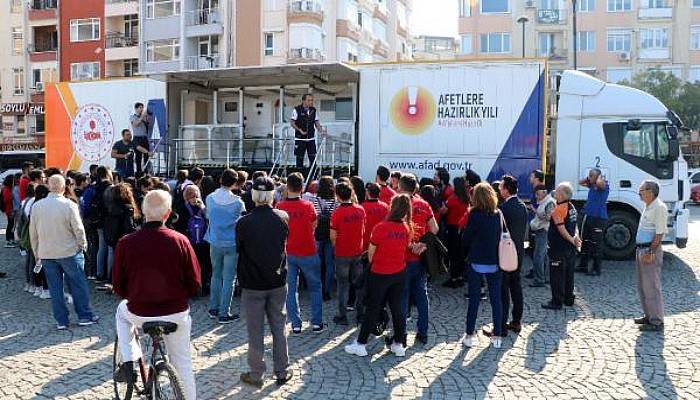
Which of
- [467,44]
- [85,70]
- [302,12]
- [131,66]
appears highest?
[467,44]

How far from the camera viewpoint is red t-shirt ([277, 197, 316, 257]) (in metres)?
7.04

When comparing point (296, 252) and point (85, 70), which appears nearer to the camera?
point (296, 252)

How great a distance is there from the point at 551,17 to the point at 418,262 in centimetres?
5054

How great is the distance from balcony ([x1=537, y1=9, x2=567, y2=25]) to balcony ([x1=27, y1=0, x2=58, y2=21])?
39696 millimetres

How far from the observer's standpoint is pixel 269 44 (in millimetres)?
43625

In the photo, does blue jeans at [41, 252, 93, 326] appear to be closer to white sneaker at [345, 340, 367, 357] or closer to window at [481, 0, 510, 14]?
white sneaker at [345, 340, 367, 357]

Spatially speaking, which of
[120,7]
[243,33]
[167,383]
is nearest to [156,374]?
[167,383]

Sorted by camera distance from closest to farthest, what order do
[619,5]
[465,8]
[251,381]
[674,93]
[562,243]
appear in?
1. [251,381]
2. [562,243]
3. [674,93]
4. [619,5]
5. [465,8]

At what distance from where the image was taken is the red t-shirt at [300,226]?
704 cm

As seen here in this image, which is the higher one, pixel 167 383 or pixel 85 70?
pixel 85 70

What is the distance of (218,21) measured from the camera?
4381cm

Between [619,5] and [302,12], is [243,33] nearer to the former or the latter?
[302,12]

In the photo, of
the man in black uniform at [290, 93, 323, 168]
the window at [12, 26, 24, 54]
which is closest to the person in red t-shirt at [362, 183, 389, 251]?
the man in black uniform at [290, 93, 323, 168]

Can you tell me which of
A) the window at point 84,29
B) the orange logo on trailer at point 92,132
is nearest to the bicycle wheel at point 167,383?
the orange logo on trailer at point 92,132
